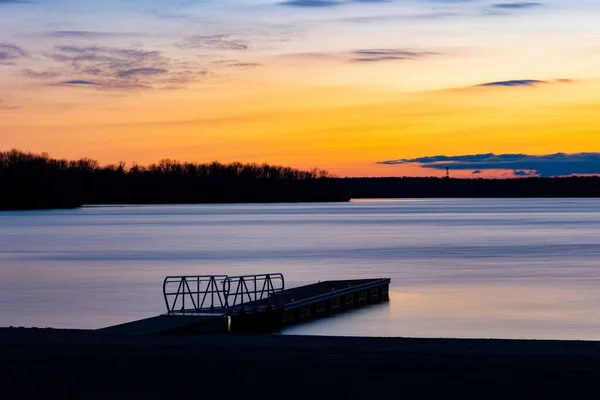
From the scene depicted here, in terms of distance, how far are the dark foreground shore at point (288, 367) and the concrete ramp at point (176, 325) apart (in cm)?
343

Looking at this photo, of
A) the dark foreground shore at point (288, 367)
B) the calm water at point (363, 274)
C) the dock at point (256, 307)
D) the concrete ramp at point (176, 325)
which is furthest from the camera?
the calm water at point (363, 274)

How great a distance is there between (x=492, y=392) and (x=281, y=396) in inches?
66.9

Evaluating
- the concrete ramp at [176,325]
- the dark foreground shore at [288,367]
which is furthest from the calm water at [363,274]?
the dark foreground shore at [288,367]

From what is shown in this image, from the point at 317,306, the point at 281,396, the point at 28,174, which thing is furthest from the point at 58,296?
the point at 28,174

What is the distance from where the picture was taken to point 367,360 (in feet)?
31.6

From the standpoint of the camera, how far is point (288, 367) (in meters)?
9.26

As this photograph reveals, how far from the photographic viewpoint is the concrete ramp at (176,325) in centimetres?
1500

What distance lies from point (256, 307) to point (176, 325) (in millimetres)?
5375

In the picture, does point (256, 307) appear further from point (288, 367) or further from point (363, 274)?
point (363, 274)

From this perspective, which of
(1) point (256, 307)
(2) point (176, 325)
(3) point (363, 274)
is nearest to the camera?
(2) point (176, 325)

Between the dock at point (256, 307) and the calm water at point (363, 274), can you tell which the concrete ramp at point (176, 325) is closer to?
the dock at point (256, 307)

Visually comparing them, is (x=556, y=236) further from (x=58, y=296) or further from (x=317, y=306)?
(x=317, y=306)

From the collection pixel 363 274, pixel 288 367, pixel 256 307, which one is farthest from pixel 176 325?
pixel 363 274

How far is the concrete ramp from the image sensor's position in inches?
591
